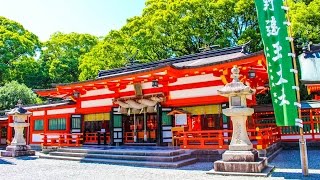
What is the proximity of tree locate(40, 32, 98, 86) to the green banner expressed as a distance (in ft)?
115

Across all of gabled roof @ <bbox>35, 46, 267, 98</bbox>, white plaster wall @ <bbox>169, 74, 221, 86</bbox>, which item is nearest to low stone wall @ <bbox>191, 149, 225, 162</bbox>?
gabled roof @ <bbox>35, 46, 267, 98</bbox>

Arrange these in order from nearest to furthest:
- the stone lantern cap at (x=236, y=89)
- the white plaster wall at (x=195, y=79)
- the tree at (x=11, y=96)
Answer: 1. the stone lantern cap at (x=236, y=89)
2. the white plaster wall at (x=195, y=79)
3. the tree at (x=11, y=96)

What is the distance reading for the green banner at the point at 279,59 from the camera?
28.8ft

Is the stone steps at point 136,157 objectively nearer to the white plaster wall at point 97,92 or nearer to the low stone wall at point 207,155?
the low stone wall at point 207,155

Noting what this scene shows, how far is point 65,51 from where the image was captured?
4266 centimetres

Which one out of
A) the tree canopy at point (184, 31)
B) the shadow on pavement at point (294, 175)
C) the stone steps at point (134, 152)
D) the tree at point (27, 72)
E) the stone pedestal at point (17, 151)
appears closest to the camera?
the shadow on pavement at point (294, 175)

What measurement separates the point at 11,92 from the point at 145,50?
48.8 ft

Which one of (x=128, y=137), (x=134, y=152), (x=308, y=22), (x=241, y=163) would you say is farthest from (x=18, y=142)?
(x=308, y=22)

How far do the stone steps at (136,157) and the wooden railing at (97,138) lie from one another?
123 inches

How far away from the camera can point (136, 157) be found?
13211 mm

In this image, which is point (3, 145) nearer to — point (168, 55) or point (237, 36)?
point (168, 55)

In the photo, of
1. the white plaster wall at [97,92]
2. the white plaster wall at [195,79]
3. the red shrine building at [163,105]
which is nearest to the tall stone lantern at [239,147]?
the red shrine building at [163,105]

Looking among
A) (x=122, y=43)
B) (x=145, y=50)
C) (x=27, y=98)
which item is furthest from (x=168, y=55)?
(x=27, y=98)

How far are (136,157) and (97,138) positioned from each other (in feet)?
23.2
